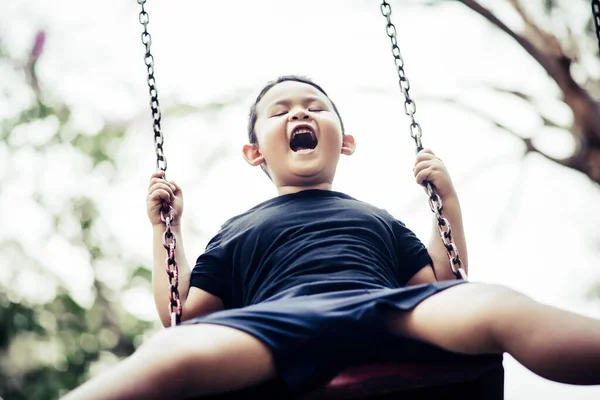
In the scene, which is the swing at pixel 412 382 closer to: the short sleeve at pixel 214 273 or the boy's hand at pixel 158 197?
the short sleeve at pixel 214 273

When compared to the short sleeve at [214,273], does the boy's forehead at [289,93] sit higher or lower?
higher

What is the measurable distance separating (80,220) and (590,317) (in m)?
4.27

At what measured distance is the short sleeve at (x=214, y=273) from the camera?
1.50 m

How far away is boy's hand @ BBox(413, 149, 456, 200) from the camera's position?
1.59 meters

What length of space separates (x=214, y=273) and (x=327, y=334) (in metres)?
0.47

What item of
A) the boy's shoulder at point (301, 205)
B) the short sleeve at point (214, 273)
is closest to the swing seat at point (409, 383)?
the short sleeve at point (214, 273)

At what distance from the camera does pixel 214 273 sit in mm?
1508

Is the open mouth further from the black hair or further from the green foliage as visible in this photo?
the green foliage

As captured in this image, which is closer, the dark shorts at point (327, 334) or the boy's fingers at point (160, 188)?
the dark shorts at point (327, 334)

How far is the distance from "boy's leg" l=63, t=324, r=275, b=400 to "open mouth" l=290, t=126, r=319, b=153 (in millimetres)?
718


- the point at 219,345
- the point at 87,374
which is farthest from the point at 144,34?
the point at 87,374

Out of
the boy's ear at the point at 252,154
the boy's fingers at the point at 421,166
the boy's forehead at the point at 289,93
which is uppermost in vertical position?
the boy's forehead at the point at 289,93

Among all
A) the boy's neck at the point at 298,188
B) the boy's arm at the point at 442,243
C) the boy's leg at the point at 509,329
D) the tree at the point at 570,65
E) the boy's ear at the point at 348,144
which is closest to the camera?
the boy's leg at the point at 509,329

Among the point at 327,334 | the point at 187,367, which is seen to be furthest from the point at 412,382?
the point at 187,367
